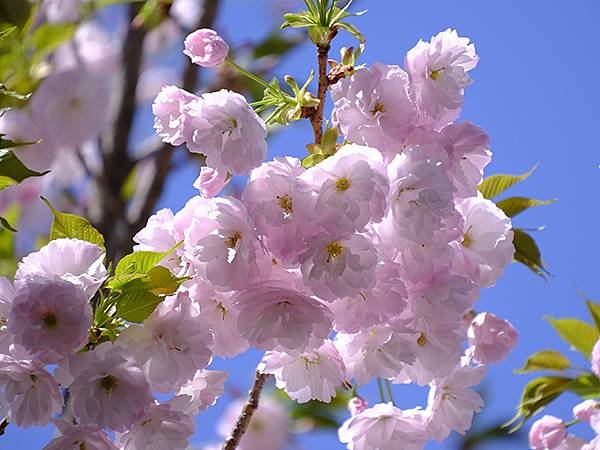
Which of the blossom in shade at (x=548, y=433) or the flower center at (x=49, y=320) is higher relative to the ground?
the blossom in shade at (x=548, y=433)

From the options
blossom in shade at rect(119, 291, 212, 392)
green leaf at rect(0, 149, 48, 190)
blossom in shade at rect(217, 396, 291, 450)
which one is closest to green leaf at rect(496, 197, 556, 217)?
blossom in shade at rect(119, 291, 212, 392)

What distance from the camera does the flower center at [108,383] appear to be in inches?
34.9

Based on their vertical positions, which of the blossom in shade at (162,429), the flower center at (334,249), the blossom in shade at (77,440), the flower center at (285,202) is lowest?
the blossom in shade at (77,440)

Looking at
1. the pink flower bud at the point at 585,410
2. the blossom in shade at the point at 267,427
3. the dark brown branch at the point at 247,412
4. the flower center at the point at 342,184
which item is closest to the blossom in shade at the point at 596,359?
the pink flower bud at the point at 585,410

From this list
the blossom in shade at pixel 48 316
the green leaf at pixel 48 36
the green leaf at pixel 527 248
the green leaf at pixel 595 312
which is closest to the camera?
the blossom in shade at pixel 48 316

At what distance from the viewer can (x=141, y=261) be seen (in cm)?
93

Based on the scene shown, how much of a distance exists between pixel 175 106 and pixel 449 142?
0.26m

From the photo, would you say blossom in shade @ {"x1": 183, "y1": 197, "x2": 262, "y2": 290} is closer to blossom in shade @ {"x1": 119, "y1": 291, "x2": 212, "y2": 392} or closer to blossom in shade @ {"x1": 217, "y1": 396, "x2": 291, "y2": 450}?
blossom in shade @ {"x1": 119, "y1": 291, "x2": 212, "y2": 392}

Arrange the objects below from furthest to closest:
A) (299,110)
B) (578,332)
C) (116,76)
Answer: (116,76), (578,332), (299,110)

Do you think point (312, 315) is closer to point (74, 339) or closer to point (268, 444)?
point (74, 339)

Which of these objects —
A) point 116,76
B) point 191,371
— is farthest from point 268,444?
point 191,371

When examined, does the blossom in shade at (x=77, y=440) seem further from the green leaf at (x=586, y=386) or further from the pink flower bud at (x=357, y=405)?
the green leaf at (x=586, y=386)

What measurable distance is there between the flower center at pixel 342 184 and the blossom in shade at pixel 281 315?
4.1 inches

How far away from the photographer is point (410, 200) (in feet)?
2.97
